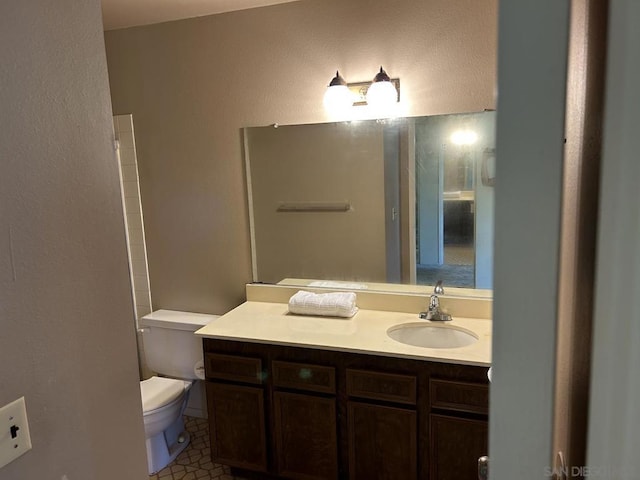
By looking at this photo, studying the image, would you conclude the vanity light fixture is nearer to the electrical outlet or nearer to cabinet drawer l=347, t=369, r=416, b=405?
cabinet drawer l=347, t=369, r=416, b=405

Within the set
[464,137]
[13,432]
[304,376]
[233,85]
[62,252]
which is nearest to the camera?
[13,432]

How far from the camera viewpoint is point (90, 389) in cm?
112

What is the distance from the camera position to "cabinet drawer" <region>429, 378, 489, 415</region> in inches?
71.1

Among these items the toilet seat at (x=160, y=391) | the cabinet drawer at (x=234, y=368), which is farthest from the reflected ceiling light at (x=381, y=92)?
the toilet seat at (x=160, y=391)

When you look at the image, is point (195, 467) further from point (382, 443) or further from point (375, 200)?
point (375, 200)

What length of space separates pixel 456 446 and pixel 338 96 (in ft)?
5.36

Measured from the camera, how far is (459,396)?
1.84 m

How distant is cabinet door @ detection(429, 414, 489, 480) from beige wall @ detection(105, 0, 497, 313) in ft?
4.35

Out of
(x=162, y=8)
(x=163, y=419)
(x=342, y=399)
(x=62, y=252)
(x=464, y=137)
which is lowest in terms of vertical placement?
(x=163, y=419)

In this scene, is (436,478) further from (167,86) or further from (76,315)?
(167,86)

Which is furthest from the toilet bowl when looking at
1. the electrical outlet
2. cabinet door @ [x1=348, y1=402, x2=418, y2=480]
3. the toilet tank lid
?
the electrical outlet

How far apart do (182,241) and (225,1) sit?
133cm

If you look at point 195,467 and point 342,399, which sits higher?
point 342,399

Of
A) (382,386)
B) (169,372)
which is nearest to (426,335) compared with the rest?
→ (382,386)
